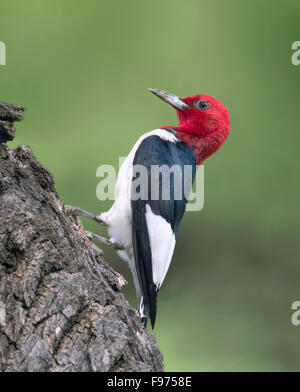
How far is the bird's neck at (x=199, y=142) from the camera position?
13.1ft

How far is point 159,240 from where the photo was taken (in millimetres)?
3447

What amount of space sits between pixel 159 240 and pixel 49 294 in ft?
4.35

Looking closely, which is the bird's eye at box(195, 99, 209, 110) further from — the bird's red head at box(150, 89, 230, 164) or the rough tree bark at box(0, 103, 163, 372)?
the rough tree bark at box(0, 103, 163, 372)

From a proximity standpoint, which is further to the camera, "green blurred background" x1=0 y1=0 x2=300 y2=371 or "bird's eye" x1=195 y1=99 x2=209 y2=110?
"green blurred background" x1=0 y1=0 x2=300 y2=371

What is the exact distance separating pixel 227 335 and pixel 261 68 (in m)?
1.82

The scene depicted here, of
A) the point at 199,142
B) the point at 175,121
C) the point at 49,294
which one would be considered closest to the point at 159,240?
the point at 199,142

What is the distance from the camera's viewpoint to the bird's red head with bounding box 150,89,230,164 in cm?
400

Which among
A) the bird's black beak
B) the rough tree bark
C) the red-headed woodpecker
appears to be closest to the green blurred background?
the bird's black beak

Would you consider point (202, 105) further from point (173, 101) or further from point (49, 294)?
point (49, 294)

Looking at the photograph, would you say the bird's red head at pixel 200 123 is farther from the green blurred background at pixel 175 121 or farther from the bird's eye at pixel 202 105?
the green blurred background at pixel 175 121

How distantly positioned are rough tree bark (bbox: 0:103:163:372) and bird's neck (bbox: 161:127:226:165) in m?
1.57

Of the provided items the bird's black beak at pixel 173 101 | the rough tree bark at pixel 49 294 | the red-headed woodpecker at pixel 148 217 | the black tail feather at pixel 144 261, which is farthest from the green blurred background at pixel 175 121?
the rough tree bark at pixel 49 294

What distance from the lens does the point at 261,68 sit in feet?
16.0

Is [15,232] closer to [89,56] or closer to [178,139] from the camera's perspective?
[178,139]
